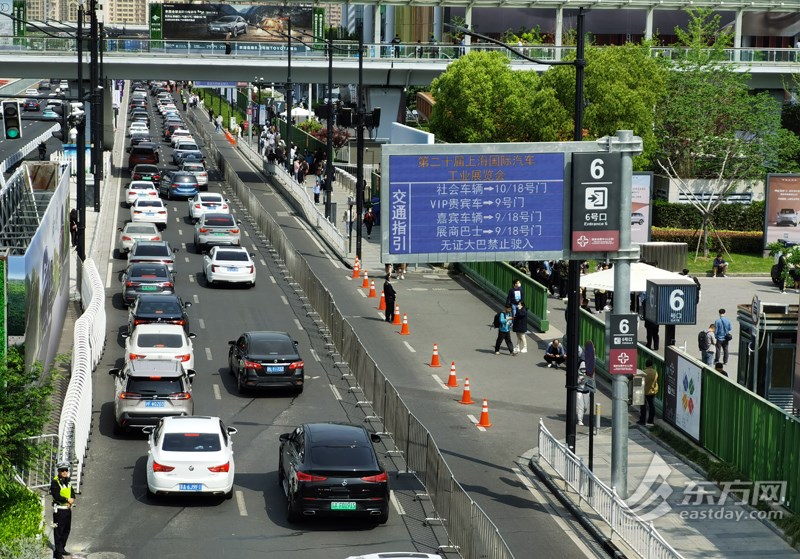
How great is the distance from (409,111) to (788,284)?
84.9 m

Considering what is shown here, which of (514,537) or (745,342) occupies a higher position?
(745,342)

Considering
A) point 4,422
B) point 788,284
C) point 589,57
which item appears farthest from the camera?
point 589,57

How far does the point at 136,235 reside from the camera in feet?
174

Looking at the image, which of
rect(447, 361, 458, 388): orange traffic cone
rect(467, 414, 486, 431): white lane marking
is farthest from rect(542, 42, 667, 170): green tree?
rect(467, 414, 486, 431): white lane marking

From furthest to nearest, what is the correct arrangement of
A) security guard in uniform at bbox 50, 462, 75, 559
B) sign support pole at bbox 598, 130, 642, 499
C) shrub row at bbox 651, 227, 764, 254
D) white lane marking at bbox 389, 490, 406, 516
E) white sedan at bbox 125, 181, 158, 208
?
white sedan at bbox 125, 181, 158, 208 → shrub row at bbox 651, 227, 764, 254 → sign support pole at bbox 598, 130, 642, 499 → white lane marking at bbox 389, 490, 406, 516 → security guard in uniform at bbox 50, 462, 75, 559

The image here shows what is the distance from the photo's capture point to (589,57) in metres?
58.8

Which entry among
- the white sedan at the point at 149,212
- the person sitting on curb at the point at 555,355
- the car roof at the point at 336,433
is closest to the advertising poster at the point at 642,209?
the person sitting on curb at the point at 555,355

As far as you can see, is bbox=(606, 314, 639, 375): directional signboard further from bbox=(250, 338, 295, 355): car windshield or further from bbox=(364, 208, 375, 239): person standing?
bbox=(364, 208, 375, 239): person standing

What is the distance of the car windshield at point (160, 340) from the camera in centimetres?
3388

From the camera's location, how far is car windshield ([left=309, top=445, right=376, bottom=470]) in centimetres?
2380

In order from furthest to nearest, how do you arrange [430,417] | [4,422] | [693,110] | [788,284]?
[693,110] → [788,284] → [430,417] → [4,422]

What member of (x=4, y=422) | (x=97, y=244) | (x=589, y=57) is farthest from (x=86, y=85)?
(x=4, y=422)

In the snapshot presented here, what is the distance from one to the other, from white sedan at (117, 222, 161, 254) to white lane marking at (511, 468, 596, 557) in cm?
2800

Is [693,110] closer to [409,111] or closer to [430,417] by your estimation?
[430,417]
